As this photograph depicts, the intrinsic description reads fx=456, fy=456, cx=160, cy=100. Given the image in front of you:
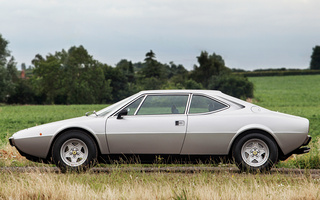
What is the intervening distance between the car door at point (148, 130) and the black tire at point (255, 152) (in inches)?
39.4

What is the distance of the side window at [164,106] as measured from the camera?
8031mm

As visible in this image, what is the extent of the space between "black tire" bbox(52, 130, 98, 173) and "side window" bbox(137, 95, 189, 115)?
1044mm

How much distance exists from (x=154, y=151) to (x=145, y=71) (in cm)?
10023

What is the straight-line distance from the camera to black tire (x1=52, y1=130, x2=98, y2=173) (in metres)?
7.84

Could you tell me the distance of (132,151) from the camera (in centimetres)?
796

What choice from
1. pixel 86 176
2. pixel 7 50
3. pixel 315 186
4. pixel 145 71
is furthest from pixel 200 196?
pixel 145 71

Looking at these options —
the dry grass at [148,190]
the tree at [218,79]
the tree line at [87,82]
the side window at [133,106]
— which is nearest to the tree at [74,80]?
the tree line at [87,82]

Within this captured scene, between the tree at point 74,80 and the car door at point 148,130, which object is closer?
the car door at point 148,130

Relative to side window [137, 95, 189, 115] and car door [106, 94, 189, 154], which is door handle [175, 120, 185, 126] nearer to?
car door [106, 94, 189, 154]

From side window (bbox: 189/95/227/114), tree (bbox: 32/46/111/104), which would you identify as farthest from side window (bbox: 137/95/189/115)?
tree (bbox: 32/46/111/104)

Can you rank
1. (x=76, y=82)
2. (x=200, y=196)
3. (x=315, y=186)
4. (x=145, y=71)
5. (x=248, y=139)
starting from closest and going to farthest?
(x=200, y=196) → (x=315, y=186) → (x=248, y=139) → (x=76, y=82) → (x=145, y=71)

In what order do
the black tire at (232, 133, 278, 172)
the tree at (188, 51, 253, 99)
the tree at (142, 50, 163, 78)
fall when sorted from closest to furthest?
the black tire at (232, 133, 278, 172) → the tree at (188, 51, 253, 99) → the tree at (142, 50, 163, 78)

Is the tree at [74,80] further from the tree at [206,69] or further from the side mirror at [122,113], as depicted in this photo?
the side mirror at [122,113]

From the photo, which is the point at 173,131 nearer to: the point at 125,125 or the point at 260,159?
the point at 125,125
